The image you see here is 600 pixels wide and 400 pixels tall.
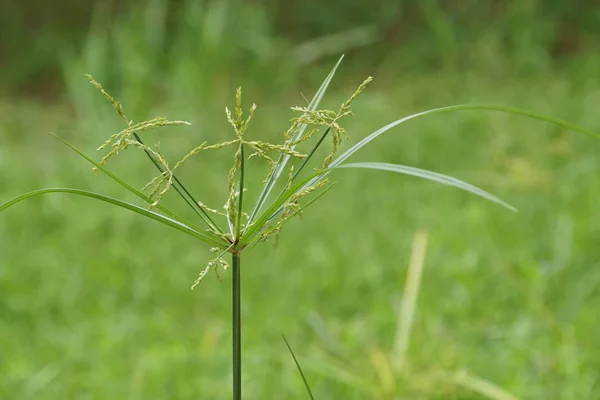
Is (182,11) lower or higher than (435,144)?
higher

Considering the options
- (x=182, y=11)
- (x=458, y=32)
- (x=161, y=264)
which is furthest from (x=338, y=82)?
(x=161, y=264)

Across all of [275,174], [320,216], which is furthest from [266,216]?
[320,216]

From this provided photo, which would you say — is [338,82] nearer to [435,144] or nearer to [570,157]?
[435,144]

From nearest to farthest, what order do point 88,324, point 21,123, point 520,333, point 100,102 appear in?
point 520,333 → point 88,324 → point 100,102 → point 21,123

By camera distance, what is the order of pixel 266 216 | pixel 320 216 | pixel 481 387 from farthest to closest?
1. pixel 320 216
2. pixel 481 387
3. pixel 266 216

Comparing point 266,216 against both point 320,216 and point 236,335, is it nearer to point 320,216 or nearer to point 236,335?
point 236,335

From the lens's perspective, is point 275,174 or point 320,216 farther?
point 320,216

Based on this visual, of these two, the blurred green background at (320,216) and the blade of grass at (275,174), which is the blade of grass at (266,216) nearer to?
the blade of grass at (275,174)

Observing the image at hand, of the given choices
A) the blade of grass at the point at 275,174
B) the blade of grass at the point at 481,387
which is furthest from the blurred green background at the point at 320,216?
the blade of grass at the point at 275,174
